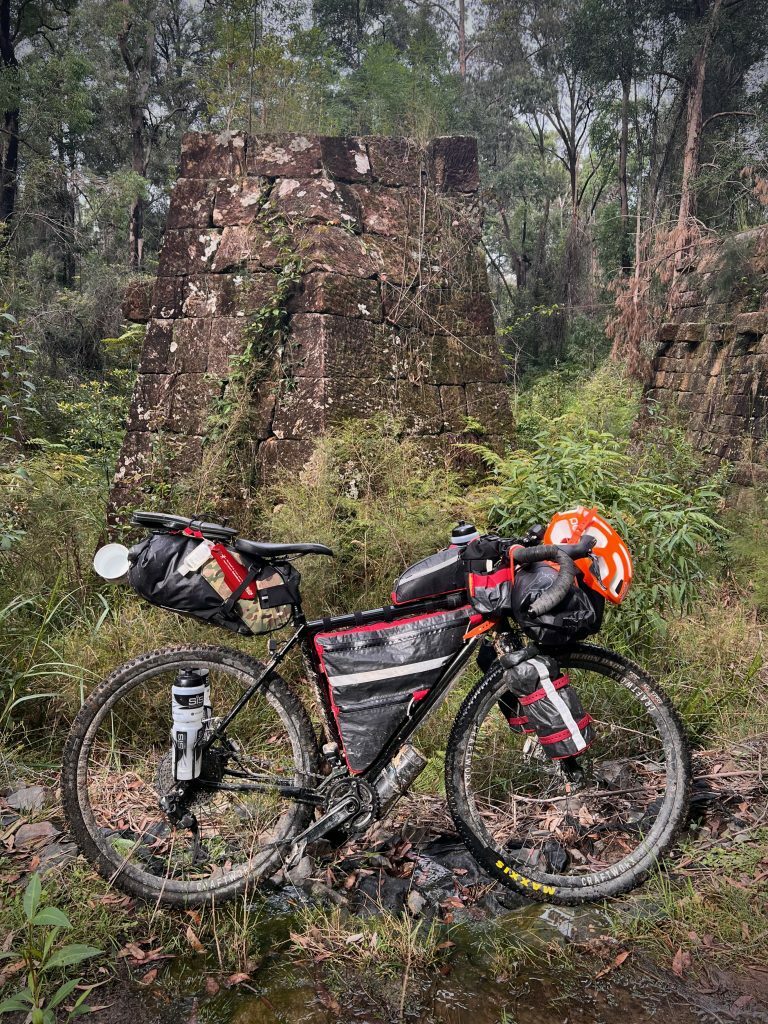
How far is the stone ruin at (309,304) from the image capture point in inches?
178

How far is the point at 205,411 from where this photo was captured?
461 centimetres

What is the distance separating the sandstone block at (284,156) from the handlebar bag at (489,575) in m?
3.52

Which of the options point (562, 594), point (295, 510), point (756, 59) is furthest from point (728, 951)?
point (756, 59)

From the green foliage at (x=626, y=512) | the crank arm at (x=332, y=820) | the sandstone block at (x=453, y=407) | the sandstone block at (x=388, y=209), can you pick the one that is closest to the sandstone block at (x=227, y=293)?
the sandstone block at (x=388, y=209)

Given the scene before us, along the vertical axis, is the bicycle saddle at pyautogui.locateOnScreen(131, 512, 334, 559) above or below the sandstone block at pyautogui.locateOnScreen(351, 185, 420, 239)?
below

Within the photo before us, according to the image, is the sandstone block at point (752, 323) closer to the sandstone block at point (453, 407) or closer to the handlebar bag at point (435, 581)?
the sandstone block at point (453, 407)

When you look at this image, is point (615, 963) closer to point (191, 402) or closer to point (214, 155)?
point (191, 402)

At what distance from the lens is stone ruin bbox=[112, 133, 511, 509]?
4512mm

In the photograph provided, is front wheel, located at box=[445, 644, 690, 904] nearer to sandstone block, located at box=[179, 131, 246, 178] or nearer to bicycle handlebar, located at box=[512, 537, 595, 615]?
bicycle handlebar, located at box=[512, 537, 595, 615]

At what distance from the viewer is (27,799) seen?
278 cm

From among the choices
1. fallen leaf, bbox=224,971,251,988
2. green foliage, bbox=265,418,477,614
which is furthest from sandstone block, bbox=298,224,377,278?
fallen leaf, bbox=224,971,251,988

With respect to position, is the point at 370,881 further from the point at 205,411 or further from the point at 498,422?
the point at 498,422

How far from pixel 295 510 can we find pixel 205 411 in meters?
1.16

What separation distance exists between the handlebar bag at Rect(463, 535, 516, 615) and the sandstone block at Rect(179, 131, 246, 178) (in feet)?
12.3
